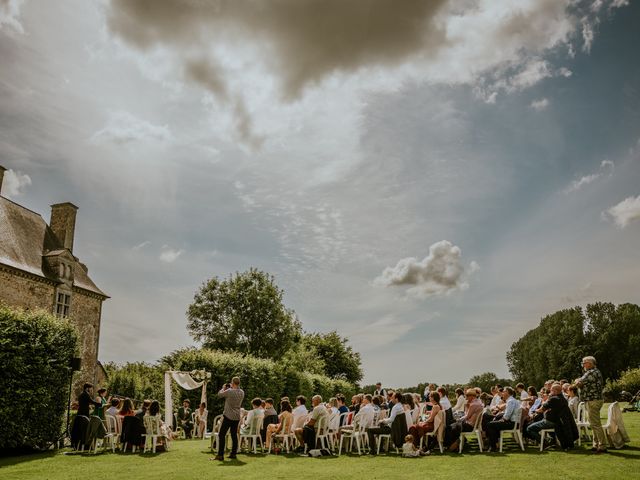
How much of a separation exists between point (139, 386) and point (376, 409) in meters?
26.5

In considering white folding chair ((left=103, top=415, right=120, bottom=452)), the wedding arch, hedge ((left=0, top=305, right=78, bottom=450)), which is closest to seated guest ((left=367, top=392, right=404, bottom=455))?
white folding chair ((left=103, top=415, right=120, bottom=452))

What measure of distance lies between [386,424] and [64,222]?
29.0 metres

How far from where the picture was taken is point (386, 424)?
1305cm

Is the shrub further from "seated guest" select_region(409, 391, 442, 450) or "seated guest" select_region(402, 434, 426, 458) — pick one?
"seated guest" select_region(402, 434, 426, 458)

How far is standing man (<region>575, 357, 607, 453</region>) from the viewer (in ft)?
35.0

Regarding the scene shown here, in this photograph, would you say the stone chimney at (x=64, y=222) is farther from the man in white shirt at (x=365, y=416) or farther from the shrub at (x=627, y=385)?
the shrub at (x=627, y=385)

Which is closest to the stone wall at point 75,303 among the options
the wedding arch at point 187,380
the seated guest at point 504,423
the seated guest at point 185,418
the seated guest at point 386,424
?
the wedding arch at point 187,380

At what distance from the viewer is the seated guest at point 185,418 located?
19.6 meters

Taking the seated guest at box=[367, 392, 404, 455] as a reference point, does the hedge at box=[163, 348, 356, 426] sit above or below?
above

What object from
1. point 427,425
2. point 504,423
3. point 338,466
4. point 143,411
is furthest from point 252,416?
point 504,423

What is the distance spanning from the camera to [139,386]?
35188 mm

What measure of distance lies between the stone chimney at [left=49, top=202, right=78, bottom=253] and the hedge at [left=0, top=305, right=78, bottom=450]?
21.3 meters

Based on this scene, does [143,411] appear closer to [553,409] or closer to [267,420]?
[267,420]

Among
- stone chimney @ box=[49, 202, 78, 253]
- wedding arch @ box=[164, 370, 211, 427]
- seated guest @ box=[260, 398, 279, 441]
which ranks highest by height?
stone chimney @ box=[49, 202, 78, 253]
